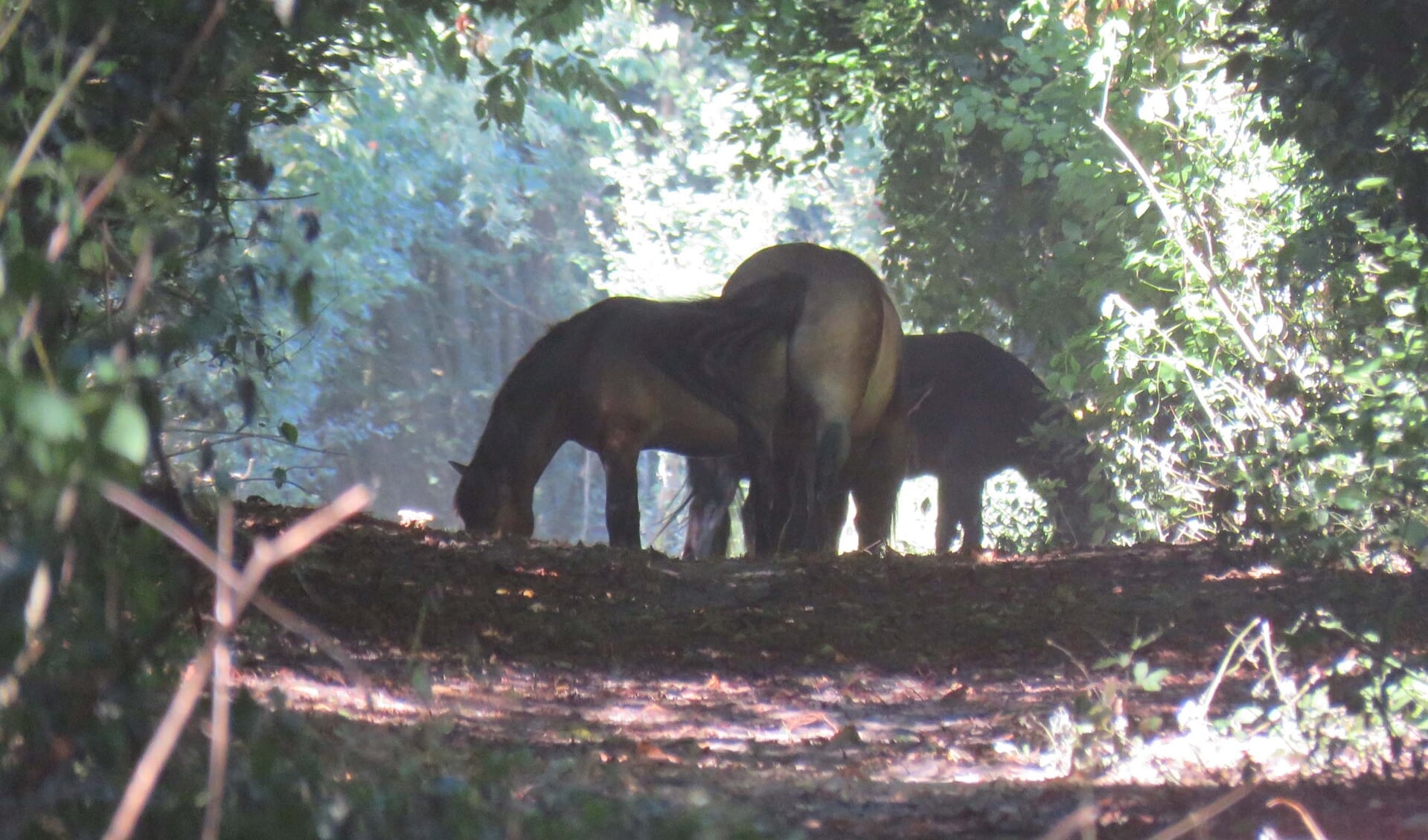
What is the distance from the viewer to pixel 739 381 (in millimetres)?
9469

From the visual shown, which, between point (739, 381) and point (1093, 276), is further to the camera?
point (1093, 276)

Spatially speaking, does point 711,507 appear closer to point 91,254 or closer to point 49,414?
point 91,254

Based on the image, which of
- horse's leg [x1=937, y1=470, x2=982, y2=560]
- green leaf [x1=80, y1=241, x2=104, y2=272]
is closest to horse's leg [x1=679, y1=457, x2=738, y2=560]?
horse's leg [x1=937, y1=470, x2=982, y2=560]

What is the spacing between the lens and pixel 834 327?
9516mm

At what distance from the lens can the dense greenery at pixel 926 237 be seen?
7.50ft

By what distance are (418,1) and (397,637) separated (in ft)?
8.48

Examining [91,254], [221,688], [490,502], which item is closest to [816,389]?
[490,502]

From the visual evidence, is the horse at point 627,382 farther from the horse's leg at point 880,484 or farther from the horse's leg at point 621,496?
the horse's leg at point 880,484

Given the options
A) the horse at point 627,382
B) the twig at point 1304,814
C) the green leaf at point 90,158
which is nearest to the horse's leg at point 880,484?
the horse at point 627,382

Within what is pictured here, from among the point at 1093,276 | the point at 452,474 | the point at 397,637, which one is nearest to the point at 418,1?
the point at 397,637

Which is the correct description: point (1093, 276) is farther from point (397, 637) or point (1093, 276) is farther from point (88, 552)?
point (88, 552)

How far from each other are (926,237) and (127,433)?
35.1 feet

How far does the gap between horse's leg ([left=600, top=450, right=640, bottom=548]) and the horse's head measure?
589 millimetres

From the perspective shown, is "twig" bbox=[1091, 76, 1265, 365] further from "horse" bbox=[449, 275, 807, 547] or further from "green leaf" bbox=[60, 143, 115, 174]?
"green leaf" bbox=[60, 143, 115, 174]
